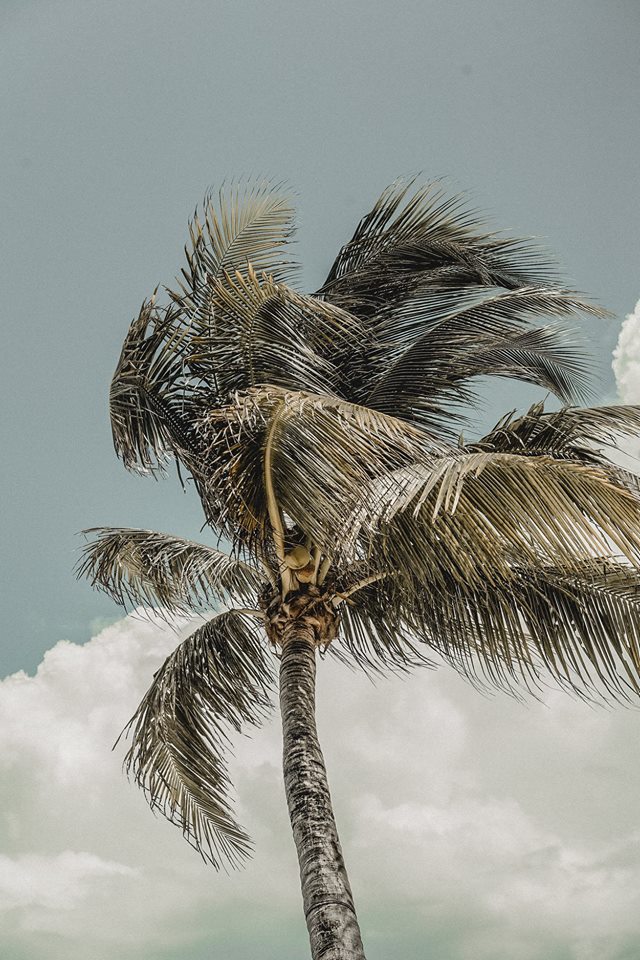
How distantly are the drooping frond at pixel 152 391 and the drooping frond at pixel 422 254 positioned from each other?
1.51 meters

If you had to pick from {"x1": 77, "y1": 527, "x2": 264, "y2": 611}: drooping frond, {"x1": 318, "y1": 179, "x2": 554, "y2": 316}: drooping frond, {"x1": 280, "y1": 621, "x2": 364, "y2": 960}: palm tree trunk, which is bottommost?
{"x1": 280, "y1": 621, "x2": 364, "y2": 960}: palm tree trunk

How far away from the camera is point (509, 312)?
696 cm

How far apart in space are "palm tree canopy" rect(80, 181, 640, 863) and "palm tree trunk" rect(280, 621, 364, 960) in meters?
0.37

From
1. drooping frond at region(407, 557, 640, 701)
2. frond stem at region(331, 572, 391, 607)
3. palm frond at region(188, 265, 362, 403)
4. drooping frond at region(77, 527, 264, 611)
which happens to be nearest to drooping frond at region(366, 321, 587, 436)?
palm frond at region(188, 265, 362, 403)

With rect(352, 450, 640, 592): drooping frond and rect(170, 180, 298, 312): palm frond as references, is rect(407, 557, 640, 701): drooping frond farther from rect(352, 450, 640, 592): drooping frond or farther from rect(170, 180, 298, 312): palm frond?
rect(170, 180, 298, 312): palm frond

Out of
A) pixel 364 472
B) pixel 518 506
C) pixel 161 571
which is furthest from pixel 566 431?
pixel 161 571

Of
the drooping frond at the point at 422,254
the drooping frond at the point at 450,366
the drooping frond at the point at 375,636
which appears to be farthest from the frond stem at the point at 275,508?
the drooping frond at the point at 422,254

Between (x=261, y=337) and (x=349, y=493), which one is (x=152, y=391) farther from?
(x=349, y=493)

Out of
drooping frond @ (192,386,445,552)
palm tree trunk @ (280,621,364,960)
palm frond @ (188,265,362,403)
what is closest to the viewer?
drooping frond @ (192,386,445,552)

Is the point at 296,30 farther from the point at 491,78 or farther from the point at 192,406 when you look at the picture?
the point at 192,406

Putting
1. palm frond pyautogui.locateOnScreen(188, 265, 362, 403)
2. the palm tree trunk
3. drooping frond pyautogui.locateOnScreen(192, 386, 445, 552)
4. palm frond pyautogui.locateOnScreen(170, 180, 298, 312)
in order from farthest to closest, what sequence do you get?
palm frond pyautogui.locateOnScreen(170, 180, 298, 312), palm frond pyautogui.locateOnScreen(188, 265, 362, 403), the palm tree trunk, drooping frond pyautogui.locateOnScreen(192, 386, 445, 552)

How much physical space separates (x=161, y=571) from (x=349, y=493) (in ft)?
11.1

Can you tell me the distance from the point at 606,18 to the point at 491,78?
80.4 inches

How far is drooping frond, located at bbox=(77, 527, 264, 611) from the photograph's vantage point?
7387mm
